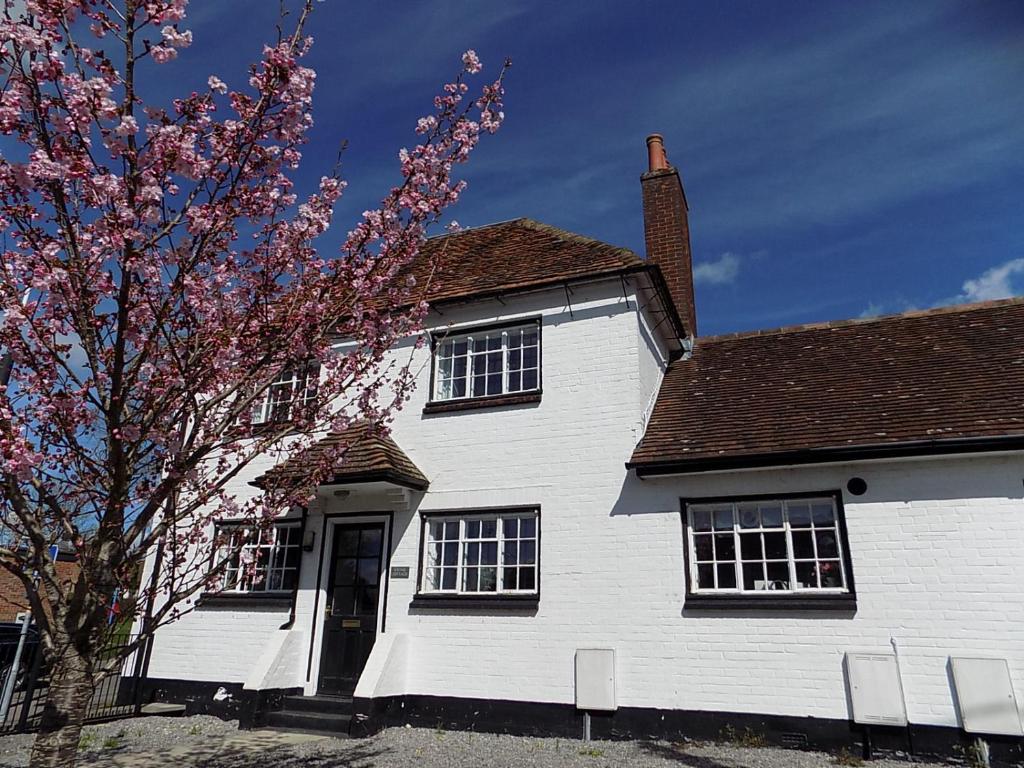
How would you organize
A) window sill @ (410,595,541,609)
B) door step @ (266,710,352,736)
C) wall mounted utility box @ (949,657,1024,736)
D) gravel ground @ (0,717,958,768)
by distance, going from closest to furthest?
wall mounted utility box @ (949,657,1024,736) < gravel ground @ (0,717,958,768) < door step @ (266,710,352,736) < window sill @ (410,595,541,609)

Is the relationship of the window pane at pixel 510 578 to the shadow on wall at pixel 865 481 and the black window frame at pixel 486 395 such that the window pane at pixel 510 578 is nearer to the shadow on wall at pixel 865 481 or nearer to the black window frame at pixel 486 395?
the shadow on wall at pixel 865 481

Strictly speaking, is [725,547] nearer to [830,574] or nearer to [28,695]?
[830,574]

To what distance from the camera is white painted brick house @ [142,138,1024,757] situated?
816cm

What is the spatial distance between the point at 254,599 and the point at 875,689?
361 inches

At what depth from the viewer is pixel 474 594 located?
998 cm

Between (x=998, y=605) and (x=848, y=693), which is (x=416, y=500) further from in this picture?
(x=998, y=605)

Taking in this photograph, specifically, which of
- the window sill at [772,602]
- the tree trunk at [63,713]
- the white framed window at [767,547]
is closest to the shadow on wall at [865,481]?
the white framed window at [767,547]

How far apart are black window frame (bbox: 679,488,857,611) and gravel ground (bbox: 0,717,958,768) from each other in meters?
1.64

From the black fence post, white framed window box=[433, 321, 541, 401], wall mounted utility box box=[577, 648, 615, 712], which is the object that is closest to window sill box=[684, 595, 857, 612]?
wall mounted utility box box=[577, 648, 615, 712]

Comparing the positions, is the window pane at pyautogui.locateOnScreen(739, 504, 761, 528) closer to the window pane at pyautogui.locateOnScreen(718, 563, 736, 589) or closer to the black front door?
the window pane at pyautogui.locateOnScreen(718, 563, 736, 589)

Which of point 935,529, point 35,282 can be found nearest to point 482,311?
point 935,529

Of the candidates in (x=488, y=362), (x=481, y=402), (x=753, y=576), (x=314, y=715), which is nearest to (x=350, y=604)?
(x=314, y=715)

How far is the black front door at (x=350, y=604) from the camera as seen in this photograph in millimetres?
10445

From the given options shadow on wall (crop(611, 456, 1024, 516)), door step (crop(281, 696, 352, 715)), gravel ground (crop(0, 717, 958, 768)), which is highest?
shadow on wall (crop(611, 456, 1024, 516))
